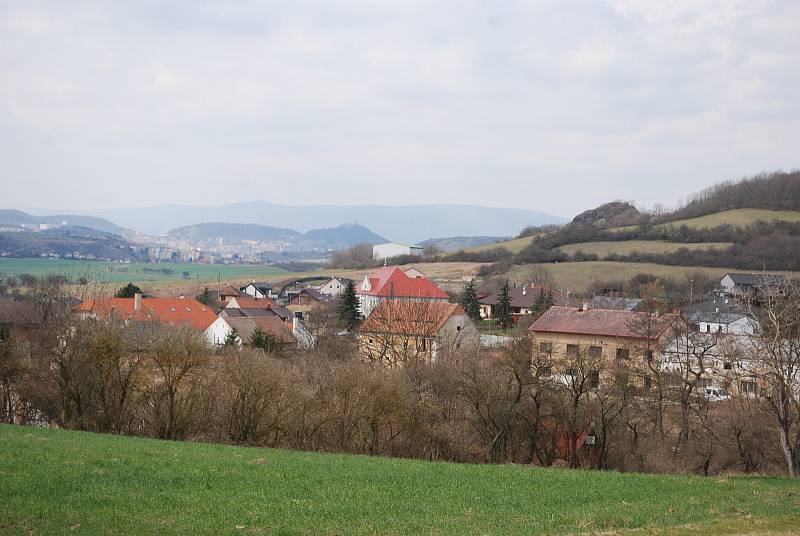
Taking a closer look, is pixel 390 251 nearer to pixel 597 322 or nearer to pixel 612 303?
pixel 612 303

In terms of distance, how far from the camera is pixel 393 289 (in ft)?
253

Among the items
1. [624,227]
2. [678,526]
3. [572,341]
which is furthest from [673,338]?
[624,227]

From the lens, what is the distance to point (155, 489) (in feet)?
48.5

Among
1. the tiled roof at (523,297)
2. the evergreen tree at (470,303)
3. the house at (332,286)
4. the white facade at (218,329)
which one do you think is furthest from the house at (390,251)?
the white facade at (218,329)

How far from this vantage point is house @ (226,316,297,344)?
59.4 metres

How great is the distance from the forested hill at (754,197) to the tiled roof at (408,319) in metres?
101

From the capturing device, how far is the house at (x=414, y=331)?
46.3 metres

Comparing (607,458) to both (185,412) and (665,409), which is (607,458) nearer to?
(665,409)

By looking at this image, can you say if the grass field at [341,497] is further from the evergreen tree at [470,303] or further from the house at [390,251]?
the house at [390,251]

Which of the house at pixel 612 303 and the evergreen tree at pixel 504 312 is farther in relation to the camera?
the evergreen tree at pixel 504 312

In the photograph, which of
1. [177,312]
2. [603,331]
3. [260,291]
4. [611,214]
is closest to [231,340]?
[177,312]

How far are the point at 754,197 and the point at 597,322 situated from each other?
105949 millimetres

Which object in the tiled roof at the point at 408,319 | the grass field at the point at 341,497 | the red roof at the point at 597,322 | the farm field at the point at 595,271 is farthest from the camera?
the farm field at the point at 595,271

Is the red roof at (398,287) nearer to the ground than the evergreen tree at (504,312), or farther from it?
farther from it
